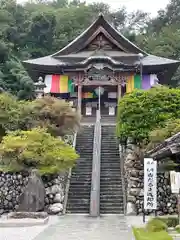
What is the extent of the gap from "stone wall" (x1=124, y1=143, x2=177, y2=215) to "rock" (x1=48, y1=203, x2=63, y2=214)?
2622 mm

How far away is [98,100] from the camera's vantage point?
103ft

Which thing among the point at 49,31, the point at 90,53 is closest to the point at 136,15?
the point at 49,31

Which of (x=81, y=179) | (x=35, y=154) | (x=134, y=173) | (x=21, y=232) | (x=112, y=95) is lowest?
(x=21, y=232)

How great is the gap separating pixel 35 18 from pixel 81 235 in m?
42.8

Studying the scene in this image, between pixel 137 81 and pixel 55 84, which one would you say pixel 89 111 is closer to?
pixel 55 84

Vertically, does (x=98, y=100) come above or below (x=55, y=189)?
above

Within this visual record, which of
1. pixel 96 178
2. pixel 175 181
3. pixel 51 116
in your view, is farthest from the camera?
pixel 51 116

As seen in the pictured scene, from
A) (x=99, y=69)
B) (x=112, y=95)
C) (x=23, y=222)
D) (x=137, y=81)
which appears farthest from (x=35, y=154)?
(x=112, y=95)

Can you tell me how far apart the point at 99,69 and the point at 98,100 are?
107 inches

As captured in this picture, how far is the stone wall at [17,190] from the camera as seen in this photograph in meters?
15.8

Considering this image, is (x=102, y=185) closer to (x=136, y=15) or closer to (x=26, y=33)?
(x=26, y=33)

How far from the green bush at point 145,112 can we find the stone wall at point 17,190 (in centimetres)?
402

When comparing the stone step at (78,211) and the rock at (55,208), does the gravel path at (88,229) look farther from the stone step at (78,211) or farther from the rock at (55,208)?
the stone step at (78,211)

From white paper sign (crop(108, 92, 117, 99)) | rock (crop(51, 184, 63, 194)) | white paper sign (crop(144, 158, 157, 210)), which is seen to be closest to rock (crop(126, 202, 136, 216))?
white paper sign (crop(144, 158, 157, 210))
